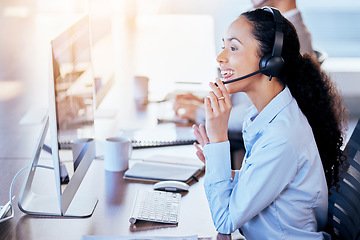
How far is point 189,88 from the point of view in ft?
8.31

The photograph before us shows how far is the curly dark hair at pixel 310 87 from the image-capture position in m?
1.17

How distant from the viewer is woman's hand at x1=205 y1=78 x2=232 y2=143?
1170mm

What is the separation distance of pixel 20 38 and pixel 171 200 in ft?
7.58

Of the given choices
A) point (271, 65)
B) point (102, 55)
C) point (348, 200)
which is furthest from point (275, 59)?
point (102, 55)

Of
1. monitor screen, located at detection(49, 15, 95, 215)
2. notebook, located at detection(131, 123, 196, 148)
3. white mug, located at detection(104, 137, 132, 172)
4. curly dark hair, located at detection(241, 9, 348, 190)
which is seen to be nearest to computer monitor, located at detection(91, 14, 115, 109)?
notebook, located at detection(131, 123, 196, 148)

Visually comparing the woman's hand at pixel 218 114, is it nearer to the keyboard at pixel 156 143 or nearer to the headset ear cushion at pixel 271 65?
the headset ear cushion at pixel 271 65

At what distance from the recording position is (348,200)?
126 cm

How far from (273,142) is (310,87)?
249mm

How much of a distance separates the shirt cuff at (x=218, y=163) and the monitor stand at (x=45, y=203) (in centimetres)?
33

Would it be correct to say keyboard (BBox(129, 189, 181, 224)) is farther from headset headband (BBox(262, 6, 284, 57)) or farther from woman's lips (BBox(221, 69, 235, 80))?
headset headband (BBox(262, 6, 284, 57))

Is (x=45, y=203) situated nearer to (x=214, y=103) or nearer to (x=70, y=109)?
(x=70, y=109)

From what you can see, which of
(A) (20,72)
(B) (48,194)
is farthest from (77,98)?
(A) (20,72)

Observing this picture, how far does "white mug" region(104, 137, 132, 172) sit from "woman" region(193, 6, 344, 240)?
1.31 ft

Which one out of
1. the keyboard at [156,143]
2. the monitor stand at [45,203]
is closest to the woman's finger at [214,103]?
the monitor stand at [45,203]
